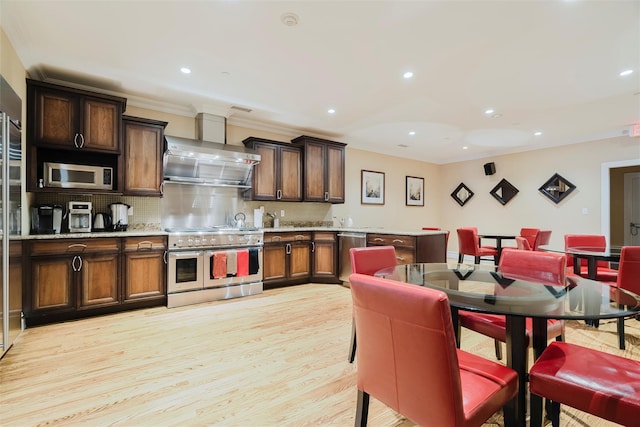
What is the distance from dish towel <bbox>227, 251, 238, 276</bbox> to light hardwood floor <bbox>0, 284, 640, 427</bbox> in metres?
0.73

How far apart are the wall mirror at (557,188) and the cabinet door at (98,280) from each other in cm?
767

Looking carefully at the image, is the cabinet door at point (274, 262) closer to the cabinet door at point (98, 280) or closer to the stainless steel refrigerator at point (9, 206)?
the cabinet door at point (98, 280)

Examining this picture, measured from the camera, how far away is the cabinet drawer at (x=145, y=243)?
354 centimetres

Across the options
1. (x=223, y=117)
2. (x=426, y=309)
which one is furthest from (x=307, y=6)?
(x=223, y=117)

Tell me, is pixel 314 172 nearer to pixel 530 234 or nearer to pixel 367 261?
pixel 367 261

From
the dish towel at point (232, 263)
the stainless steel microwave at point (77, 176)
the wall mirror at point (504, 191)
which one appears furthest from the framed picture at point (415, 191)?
the stainless steel microwave at point (77, 176)

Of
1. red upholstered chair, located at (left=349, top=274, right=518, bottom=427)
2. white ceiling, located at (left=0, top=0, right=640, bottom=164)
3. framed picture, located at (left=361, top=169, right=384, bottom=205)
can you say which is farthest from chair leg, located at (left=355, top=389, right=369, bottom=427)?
framed picture, located at (left=361, top=169, right=384, bottom=205)

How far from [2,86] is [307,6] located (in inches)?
92.5

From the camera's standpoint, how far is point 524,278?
206 centimetres

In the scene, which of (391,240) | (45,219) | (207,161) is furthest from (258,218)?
(45,219)

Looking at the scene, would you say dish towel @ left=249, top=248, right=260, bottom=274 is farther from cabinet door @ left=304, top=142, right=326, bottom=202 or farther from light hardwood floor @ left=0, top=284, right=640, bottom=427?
cabinet door @ left=304, top=142, right=326, bottom=202

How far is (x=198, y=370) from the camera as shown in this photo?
228cm

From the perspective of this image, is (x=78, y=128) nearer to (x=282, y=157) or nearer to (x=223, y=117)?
(x=223, y=117)

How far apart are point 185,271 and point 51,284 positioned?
1.29 m
